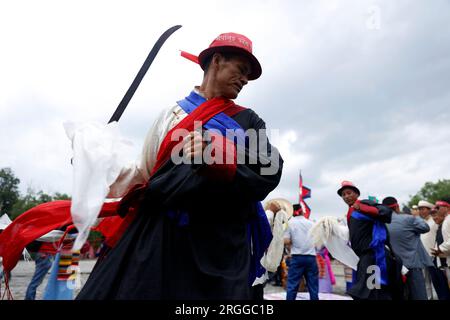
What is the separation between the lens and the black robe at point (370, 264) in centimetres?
518

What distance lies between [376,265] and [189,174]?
451cm

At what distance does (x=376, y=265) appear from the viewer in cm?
522

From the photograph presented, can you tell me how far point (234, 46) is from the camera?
1.94 meters

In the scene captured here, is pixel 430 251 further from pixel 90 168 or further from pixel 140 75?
pixel 90 168

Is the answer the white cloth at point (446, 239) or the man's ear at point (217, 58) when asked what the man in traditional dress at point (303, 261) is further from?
the man's ear at point (217, 58)

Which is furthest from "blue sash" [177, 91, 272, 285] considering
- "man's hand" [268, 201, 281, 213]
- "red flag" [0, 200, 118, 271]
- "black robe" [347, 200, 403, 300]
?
"man's hand" [268, 201, 281, 213]

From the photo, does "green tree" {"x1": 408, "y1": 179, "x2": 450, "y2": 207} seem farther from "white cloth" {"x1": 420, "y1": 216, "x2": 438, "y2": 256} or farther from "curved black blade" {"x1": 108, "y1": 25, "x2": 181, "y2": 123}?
"curved black blade" {"x1": 108, "y1": 25, "x2": 181, "y2": 123}

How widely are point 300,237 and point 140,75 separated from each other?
5.90 meters

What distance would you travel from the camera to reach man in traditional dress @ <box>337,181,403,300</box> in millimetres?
5152

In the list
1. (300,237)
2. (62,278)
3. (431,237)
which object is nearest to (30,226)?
(62,278)

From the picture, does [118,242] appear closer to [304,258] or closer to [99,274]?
[99,274]

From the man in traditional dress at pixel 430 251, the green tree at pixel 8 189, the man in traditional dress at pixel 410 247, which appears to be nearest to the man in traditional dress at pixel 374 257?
the man in traditional dress at pixel 410 247

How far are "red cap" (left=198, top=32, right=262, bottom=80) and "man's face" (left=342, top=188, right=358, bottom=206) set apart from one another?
422 cm
